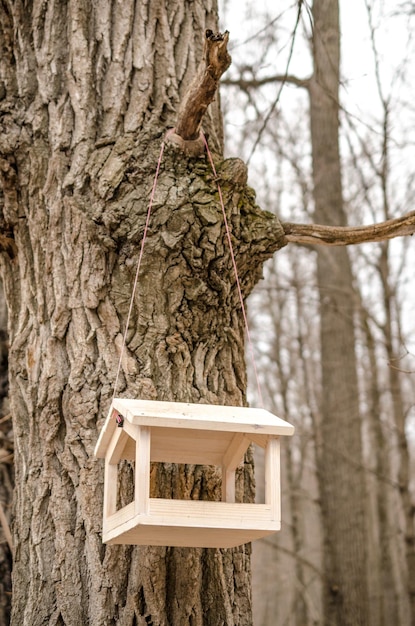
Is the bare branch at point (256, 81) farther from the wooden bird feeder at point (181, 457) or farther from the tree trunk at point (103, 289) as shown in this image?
the wooden bird feeder at point (181, 457)

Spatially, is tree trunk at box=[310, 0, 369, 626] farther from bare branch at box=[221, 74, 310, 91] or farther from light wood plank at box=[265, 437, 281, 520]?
light wood plank at box=[265, 437, 281, 520]

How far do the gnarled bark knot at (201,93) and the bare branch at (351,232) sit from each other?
18.7 inches

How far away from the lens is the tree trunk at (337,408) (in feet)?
24.0

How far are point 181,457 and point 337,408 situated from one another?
5.83 meters

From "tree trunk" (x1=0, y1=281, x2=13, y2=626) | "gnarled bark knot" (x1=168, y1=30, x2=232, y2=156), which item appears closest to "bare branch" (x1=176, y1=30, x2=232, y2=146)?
"gnarled bark knot" (x1=168, y1=30, x2=232, y2=156)

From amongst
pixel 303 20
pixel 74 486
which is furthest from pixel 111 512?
pixel 303 20

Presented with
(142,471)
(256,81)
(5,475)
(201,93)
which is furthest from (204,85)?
(256,81)

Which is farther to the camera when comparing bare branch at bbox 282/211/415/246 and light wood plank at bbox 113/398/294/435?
bare branch at bbox 282/211/415/246

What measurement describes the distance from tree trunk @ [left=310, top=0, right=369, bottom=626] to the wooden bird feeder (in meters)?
5.35

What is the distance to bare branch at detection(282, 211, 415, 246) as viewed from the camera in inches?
109

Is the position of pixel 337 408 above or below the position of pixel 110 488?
above

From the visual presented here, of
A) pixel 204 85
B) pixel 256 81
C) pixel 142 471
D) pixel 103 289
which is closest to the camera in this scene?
pixel 142 471

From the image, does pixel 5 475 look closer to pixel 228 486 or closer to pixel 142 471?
pixel 228 486

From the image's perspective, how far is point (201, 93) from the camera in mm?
2443
